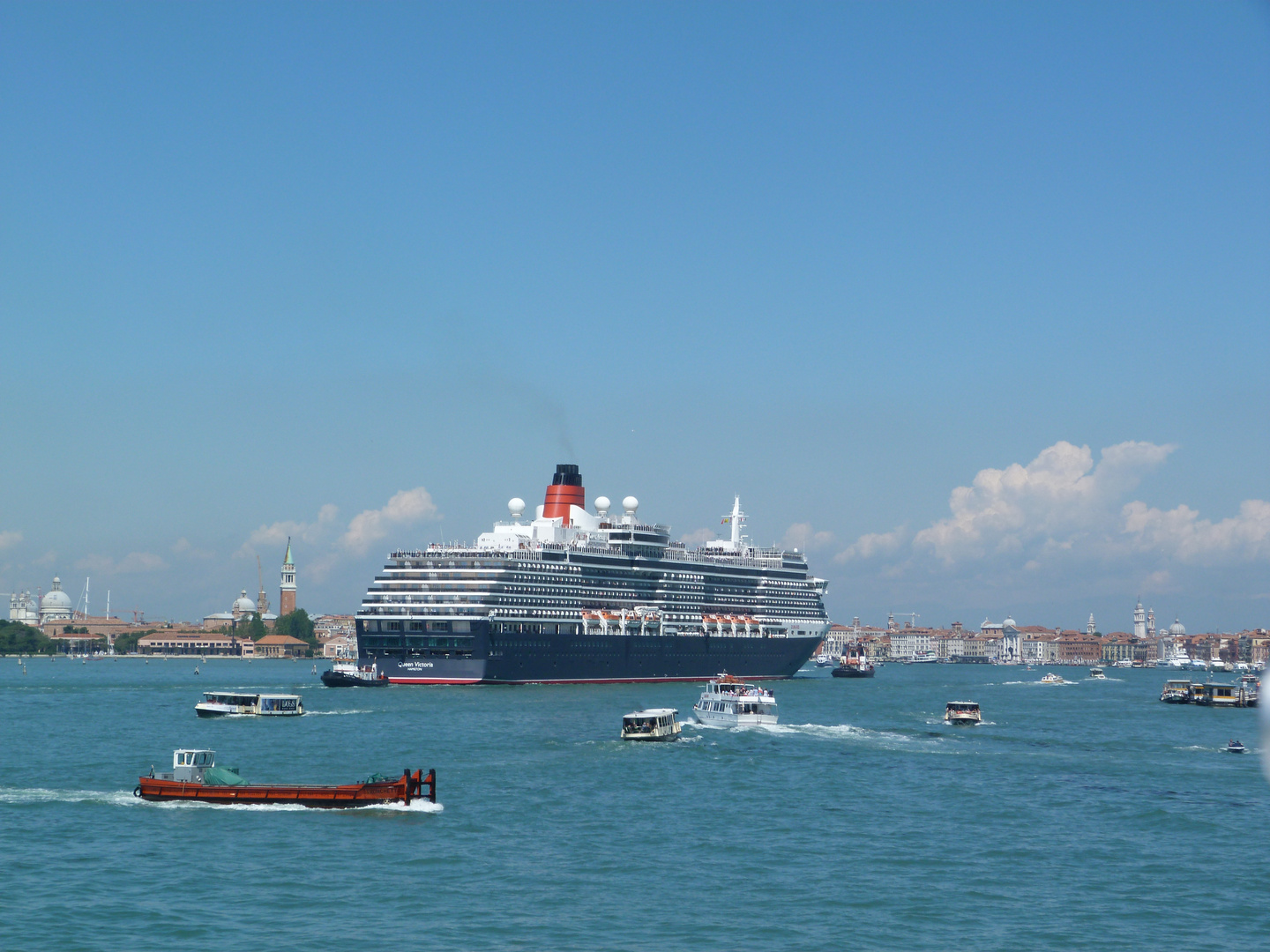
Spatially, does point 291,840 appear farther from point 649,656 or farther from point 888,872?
point 649,656

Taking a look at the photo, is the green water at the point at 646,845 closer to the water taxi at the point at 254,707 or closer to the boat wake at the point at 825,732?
the boat wake at the point at 825,732

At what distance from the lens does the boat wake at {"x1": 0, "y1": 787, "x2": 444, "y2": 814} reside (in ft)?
142

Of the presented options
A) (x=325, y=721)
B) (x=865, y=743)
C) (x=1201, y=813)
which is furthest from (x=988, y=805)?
(x=325, y=721)

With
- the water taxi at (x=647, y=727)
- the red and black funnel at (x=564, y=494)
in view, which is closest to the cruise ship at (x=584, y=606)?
the red and black funnel at (x=564, y=494)

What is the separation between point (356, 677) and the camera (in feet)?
344

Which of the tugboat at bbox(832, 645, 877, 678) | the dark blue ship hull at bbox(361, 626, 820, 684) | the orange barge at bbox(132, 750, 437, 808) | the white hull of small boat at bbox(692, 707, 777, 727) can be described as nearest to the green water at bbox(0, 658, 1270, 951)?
the orange barge at bbox(132, 750, 437, 808)

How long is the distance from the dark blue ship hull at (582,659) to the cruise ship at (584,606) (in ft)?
0.34

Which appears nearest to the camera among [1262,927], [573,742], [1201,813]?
Result: [1262,927]

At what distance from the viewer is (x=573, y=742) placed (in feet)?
207

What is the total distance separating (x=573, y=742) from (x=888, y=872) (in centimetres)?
2929

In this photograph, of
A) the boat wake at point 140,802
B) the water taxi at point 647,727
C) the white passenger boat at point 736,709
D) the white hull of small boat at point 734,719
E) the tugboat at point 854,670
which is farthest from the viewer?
the tugboat at point 854,670

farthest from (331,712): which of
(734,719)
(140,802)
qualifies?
(140,802)

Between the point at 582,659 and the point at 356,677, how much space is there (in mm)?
17315

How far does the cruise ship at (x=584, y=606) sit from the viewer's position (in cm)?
10281
